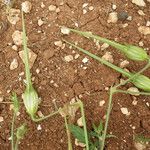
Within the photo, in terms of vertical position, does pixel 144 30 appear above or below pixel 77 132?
above

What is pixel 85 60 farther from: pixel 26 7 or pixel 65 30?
pixel 26 7

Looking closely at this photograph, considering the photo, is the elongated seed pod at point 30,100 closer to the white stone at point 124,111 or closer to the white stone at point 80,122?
the white stone at point 80,122

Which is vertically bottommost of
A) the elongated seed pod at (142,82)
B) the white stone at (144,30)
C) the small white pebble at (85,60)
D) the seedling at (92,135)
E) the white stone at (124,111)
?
the seedling at (92,135)

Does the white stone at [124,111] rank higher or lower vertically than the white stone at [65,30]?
lower

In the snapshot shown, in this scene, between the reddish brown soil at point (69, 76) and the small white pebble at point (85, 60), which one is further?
the small white pebble at point (85, 60)

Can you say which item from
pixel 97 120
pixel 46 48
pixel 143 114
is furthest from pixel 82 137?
pixel 46 48

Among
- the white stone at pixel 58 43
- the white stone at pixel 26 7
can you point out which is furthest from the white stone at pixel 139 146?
the white stone at pixel 26 7

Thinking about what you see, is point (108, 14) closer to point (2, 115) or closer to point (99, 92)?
point (99, 92)

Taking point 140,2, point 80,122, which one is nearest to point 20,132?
point 80,122
